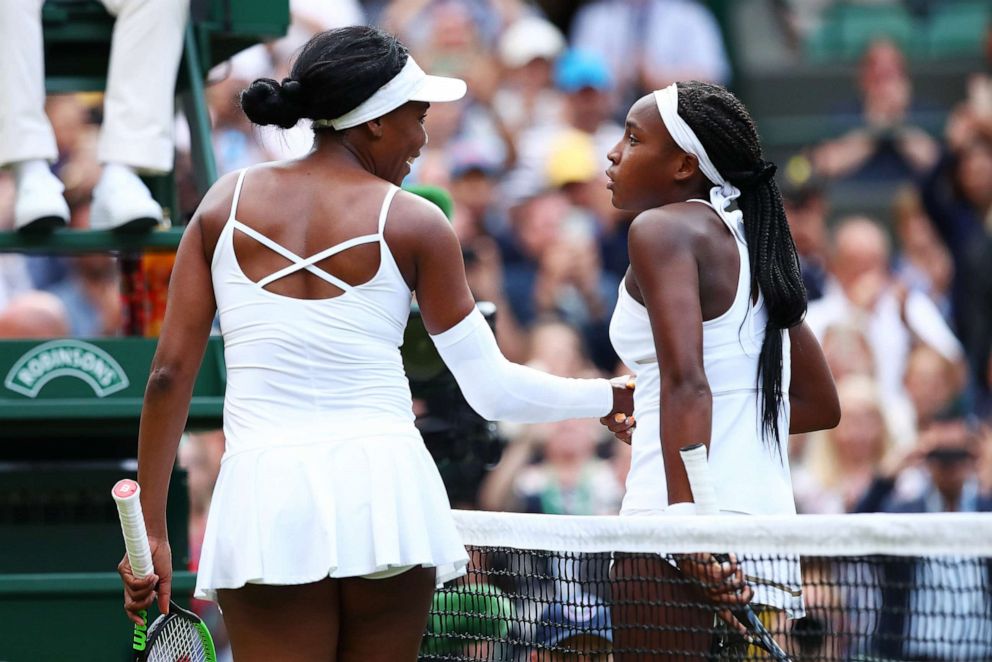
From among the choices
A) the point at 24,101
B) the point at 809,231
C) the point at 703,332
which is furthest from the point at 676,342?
the point at 809,231

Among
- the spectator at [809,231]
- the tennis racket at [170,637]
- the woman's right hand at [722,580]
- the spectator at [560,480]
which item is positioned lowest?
the spectator at [560,480]

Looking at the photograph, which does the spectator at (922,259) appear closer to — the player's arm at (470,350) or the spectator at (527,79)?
the spectator at (527,79)

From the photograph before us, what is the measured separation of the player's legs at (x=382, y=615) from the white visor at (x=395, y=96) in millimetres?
913

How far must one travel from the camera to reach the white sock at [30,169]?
4.86 meters

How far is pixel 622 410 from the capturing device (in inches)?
156

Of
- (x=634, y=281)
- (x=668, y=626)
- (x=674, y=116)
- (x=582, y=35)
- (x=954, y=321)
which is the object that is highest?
(x=674, y=116)

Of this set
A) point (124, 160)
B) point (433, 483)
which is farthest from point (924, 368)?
point (433, 483)

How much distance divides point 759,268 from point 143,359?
1889 millimetres

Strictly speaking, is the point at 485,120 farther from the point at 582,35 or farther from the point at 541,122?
the point at 582,35

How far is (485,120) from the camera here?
1017 cm

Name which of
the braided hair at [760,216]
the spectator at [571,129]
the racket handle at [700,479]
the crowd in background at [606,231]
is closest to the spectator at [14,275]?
the crowd in background at [606,231]

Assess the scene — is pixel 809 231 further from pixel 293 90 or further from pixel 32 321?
pixel 293 90

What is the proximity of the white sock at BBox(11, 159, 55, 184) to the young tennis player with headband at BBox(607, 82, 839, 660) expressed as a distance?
1.90 metres

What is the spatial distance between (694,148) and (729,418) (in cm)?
61
